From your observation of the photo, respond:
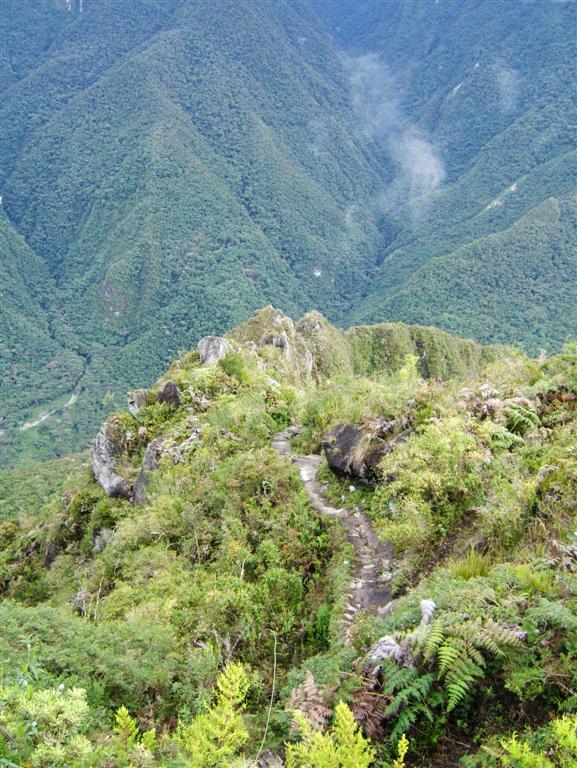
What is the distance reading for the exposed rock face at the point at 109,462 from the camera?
51.1 ft

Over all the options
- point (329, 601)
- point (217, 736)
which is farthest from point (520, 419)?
point (217, 736)

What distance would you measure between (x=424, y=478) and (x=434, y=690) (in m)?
3.60

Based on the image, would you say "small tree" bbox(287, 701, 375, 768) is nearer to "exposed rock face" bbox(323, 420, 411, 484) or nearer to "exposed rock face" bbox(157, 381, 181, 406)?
"exposed rock face" bbox(323, 420, 411, 484)

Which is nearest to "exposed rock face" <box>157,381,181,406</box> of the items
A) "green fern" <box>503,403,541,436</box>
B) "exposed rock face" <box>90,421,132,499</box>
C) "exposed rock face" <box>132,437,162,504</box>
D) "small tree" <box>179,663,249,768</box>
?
"exposed rock face" <box>90,421,132,499</box>

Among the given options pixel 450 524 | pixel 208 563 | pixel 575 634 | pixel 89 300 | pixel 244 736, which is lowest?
pixel 450 524

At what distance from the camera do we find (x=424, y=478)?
8078 millimetres

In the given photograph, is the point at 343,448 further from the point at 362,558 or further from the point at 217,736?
the point at 217,736

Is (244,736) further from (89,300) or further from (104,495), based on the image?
(89,300)

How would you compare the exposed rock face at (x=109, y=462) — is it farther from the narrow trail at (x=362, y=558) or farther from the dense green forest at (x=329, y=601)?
the narrow trail at (x=362, y=558)

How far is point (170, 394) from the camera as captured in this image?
1709 centimetres

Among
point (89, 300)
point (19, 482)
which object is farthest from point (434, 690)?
point (89, 300)

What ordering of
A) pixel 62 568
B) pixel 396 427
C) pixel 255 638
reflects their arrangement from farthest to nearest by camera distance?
pixel 62 568, pixel 396 427, pixel 255 638

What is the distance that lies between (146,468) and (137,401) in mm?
3697

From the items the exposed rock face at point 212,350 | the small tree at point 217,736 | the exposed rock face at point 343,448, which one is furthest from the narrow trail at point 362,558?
the exposed rock face at point 212,350
